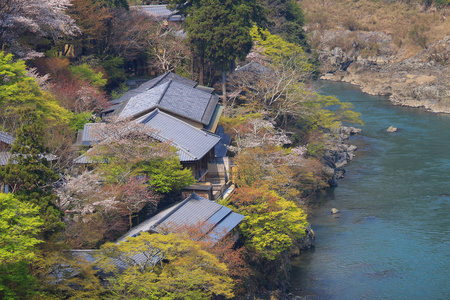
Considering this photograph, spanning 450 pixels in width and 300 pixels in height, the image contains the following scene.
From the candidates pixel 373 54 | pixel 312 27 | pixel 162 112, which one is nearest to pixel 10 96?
pixel 162 112

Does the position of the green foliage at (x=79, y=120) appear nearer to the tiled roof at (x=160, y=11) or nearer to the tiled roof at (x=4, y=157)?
the tiled roof at (x=4, y=157)

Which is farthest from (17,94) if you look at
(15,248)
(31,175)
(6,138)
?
(15,248)

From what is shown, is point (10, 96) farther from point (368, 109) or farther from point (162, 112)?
point (368, 109)

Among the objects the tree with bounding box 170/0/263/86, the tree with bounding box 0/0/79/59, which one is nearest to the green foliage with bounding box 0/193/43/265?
the tree with bounding box 0/0/79/59

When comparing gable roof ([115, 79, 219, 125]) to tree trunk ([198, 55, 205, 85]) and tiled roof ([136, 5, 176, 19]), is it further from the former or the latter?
tiled roof ([136, 5, 176, 19])

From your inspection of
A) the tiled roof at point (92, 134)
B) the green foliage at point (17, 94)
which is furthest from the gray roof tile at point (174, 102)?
the green foliage at point (17, 94)
